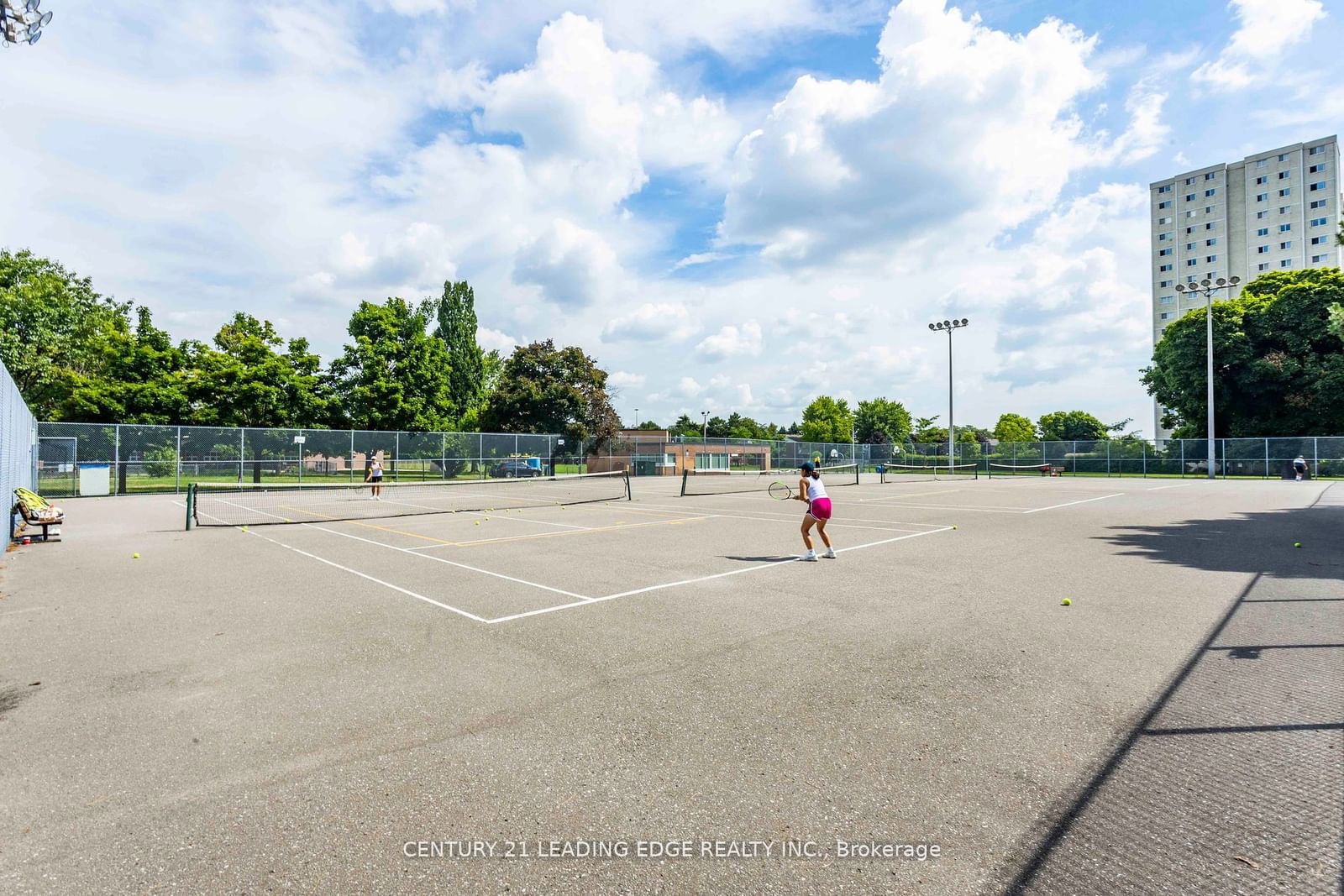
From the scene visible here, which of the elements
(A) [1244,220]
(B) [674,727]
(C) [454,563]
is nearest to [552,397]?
(C) [454,563]

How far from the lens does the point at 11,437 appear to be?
13.8 meters

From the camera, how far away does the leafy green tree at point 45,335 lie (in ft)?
130

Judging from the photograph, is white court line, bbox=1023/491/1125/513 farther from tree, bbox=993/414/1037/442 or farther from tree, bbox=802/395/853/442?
tree, bbox=993/414/1037/442

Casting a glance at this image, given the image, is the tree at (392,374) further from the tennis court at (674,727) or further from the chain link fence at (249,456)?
the tennis court at (674,727)

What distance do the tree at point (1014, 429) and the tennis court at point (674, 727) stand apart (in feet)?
423

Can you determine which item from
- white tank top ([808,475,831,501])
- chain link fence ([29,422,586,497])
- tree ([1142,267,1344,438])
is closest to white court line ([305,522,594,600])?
white tank top ([808,475,831,501])

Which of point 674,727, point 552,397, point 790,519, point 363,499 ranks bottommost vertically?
point 363,499

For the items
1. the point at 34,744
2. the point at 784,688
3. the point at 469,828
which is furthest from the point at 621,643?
the point at 34,744

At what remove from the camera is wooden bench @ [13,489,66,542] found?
44.2 ft

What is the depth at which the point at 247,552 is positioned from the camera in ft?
40.3

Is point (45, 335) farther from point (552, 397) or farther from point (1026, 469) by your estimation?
point (1026, 469)

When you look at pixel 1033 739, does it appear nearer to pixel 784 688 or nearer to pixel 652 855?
pixel 784 688

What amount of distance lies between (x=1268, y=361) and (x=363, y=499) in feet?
193

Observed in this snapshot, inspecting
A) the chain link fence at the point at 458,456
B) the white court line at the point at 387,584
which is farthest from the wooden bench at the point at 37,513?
the white court line at the point at 387,584
